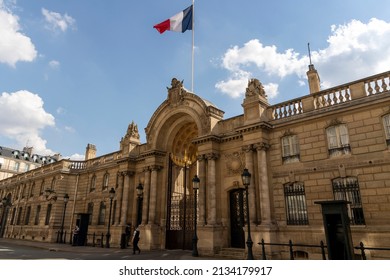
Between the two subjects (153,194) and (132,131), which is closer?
(153,194)

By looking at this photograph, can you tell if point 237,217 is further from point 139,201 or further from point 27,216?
point 27,216

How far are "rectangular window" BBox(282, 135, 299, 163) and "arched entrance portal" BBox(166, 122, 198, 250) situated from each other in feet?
27.6

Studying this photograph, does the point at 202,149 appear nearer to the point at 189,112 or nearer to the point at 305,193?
the point at 189,112

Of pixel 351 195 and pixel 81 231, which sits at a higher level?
pixel 351 195

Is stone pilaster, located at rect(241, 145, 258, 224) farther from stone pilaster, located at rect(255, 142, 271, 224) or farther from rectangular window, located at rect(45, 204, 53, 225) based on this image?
rectangular window, located at rect(45, 204, 53, 225)

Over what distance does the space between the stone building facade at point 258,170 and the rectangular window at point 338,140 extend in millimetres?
55

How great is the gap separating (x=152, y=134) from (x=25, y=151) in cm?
6185

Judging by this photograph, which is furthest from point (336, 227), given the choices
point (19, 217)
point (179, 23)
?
point (19, 217)

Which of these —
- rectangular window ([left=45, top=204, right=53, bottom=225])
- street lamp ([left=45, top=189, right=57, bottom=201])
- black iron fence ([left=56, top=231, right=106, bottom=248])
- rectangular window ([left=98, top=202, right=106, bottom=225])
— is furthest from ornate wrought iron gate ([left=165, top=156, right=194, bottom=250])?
rectangular window ([left=45, top=204, right=53, bottom=225])

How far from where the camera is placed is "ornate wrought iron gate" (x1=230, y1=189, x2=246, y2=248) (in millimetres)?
18469

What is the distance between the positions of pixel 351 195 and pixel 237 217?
7.21m

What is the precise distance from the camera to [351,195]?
14570 mm

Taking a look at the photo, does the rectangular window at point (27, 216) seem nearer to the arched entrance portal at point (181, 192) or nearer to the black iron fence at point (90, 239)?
the black iron fence at point (90, 239)

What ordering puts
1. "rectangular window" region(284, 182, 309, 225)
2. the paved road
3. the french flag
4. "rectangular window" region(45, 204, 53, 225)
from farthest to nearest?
"rectangular window" region(45, 204, 53, 225), the french flag, the paved road, "rectangular window" region(284, 182, 309, 225)
